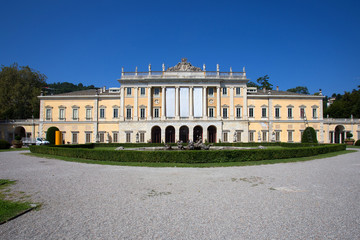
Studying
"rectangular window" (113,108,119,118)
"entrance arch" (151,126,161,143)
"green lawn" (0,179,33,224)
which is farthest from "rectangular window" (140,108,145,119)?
"green lawn" (0,179,33,224)

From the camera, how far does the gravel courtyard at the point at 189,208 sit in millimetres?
5551

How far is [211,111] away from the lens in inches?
1880

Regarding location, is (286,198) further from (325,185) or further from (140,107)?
(140,107)

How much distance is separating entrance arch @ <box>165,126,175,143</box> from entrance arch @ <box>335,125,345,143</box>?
121 feet

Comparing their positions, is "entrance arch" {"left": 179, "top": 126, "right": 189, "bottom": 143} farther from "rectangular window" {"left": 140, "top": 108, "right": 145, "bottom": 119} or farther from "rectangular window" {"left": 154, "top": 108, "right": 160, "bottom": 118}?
"rectangular window" {"left": 140, "top": 108, "right": 145, "bottom": 119}

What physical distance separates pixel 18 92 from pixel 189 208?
58.0 m

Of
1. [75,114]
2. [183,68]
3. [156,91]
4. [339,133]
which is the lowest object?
[339,133]

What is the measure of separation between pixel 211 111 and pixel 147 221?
139ft

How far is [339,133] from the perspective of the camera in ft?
171

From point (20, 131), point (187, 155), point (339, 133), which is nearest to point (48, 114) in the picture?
point (20, 131)

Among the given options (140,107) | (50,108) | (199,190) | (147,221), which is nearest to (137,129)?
(140,107)

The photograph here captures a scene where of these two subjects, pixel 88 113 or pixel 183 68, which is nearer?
pixel 183 68

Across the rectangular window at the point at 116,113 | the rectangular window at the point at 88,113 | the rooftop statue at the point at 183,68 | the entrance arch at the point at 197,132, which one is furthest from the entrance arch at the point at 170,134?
the rectangular window at the point at 88,113

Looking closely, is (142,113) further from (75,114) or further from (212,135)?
(212,135)
